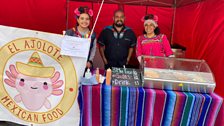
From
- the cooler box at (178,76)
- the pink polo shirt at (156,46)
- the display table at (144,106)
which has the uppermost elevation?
the pink polo shirt at (156,46)

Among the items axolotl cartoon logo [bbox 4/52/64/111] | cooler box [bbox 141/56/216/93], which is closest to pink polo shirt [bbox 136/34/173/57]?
cooler box [bbox 141/56/216/93]

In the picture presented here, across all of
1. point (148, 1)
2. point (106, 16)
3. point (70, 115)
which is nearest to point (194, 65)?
point (70, 115)

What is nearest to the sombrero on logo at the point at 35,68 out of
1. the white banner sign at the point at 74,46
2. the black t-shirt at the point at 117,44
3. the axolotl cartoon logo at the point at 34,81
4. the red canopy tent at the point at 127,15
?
the axolotl cartoon logo at the point at 34,81

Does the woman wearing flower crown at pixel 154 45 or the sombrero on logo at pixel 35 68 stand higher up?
the woman wearing flower crown at pixel 154 45

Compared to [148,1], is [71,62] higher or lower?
lower

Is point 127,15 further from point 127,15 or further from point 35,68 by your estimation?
point 35,68

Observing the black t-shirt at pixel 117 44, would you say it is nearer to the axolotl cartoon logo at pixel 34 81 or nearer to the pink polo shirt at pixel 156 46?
the pink polo shirt at pixel 156 46

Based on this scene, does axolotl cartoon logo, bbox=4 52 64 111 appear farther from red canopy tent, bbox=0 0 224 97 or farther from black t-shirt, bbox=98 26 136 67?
red canopy tent, bbox=0 0 224 97

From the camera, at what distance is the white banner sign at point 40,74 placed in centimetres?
199

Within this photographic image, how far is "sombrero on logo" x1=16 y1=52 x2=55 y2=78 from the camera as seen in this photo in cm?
201

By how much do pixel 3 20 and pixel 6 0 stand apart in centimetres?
38

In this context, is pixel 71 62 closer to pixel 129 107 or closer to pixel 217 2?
pixel 129 107

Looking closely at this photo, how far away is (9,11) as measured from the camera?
13.6ft

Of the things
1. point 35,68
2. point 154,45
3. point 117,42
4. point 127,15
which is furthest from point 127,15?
point 35,68
